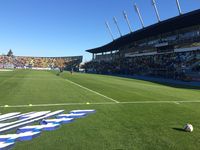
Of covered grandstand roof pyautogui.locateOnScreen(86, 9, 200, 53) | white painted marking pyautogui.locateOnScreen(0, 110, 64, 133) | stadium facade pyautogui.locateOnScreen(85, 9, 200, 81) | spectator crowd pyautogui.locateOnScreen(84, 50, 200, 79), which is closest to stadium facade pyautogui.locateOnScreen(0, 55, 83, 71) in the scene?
stadium facade pyautogui.locateOnScreen(85, 9, 200, 81)

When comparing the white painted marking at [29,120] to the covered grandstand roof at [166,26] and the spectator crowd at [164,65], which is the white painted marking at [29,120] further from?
the covered grandstand roof at [166,26]

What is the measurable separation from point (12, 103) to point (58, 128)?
5.47 m

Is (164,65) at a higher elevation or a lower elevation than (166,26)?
→ lower

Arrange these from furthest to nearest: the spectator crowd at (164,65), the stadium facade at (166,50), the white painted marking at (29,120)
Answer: the stadium facade at (166,50) < the spectator crowd at (164,65) < the white painted marking at (29,120)

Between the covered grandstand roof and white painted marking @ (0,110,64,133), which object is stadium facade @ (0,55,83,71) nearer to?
the covered grandstand roof

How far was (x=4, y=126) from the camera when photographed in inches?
314

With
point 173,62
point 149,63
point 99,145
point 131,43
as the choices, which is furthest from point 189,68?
point 99,145

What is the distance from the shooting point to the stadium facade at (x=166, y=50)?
49816mm

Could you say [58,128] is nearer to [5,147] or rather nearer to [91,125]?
[91,125]

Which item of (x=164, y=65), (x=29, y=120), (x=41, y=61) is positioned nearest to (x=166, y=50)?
(x=164, y=65)

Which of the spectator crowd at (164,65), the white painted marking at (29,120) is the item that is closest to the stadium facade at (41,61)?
the spectator crowd at (164,65)

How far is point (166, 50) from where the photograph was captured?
62.0 meters

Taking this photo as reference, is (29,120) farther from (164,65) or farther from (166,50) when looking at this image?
(166,50)

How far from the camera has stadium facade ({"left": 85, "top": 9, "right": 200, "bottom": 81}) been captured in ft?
163
